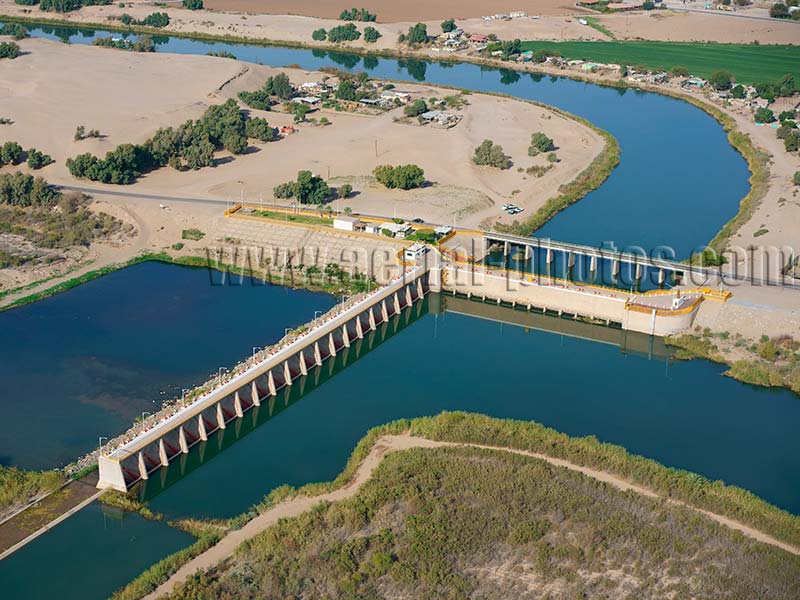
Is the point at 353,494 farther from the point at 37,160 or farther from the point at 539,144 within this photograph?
the point at 37,160

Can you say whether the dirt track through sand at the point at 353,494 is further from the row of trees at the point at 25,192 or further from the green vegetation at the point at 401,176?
the row of trees at the point at 25,192

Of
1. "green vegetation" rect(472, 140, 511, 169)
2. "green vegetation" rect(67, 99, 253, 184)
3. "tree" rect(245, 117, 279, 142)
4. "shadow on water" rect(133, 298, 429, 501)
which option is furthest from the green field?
"shadow on water" rect(133, 298, 429, 501)

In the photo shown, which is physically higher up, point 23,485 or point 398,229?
point 398,229

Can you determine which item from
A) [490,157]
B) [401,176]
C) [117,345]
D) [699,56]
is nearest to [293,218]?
[401,176]

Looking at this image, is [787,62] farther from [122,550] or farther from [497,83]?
[122,550]

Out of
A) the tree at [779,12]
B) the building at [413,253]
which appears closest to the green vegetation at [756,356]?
the building at [413,253]

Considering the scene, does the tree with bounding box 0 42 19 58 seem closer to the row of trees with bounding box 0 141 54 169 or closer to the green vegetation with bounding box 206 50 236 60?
the green vegetation with bounding box 206 50 236 60
